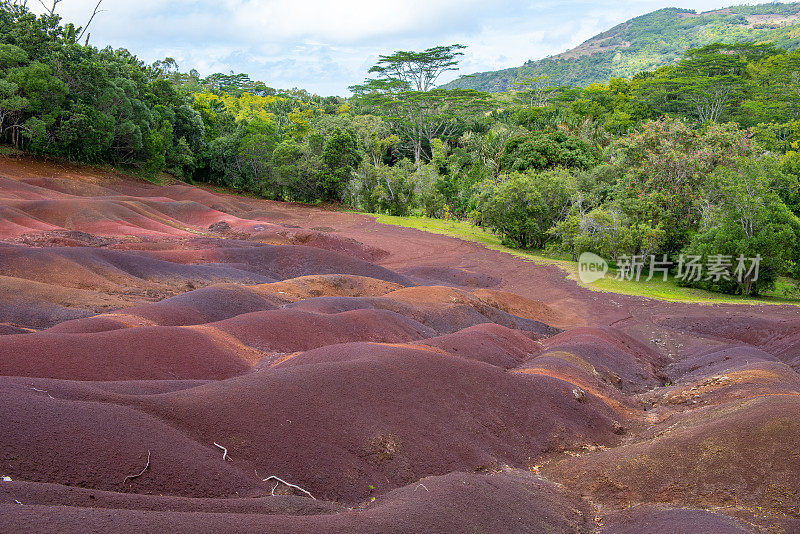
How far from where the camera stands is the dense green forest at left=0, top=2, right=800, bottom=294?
96.2 feet

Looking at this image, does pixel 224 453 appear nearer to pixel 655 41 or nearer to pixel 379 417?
pixel 379 417

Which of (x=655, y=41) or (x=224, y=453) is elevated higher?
(x=655, y=41)

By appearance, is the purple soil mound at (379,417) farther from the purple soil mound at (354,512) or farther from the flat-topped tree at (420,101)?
the flat-topped tree at (420,101)

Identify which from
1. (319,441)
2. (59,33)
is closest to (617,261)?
(319,441)

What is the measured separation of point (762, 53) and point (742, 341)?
60.1 m

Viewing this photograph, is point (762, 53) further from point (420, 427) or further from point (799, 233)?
point (420, 427)

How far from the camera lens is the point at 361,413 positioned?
30.9 ft

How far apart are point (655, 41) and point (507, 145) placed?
137787 millimetres

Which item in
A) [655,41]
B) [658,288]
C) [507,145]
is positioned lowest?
[658,288]

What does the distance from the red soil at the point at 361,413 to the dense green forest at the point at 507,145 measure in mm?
8206

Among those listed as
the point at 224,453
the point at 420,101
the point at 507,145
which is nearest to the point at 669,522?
the point at 224,453

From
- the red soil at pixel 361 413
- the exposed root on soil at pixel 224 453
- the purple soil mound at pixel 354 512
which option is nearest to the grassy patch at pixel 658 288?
the red soil at pixel 361 413

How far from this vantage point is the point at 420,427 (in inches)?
380

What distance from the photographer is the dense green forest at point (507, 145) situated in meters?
29.3
